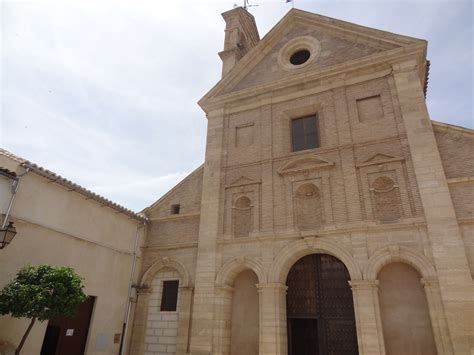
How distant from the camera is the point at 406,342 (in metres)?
9.34

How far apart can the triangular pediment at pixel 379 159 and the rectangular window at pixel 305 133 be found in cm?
202

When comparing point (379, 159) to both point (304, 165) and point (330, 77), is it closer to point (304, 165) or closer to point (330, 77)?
point (304, 165)

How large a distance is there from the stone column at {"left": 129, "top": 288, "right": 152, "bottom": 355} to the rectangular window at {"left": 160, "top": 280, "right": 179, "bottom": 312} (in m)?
0.57

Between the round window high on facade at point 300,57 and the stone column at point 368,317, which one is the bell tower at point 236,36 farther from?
the stone column at point 368,317

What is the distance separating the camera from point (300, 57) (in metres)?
14.5

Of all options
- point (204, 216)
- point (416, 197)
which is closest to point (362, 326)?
point (416, 197)

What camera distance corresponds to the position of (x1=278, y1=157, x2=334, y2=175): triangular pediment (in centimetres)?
1175

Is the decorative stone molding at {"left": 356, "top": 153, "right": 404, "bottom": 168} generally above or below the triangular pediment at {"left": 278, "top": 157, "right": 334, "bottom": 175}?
below

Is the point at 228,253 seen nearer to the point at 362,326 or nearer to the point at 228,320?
the point at 228,320

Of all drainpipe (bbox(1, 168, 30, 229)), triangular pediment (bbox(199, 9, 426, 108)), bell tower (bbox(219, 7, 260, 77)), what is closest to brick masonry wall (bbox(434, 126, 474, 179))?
triangular pediment (bbox(199, 9, 426, 108))

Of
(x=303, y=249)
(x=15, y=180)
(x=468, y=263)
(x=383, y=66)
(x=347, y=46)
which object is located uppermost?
(x=347, y=46)

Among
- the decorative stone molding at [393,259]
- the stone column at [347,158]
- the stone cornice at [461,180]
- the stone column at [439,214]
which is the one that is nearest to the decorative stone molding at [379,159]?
the stone column at [347,158]

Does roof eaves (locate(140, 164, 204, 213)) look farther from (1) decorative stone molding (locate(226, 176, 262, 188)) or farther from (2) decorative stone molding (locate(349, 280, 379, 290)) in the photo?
(2) decorative stone molding (locate(349, 280, 379, 290))

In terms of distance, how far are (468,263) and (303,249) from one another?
13.9 feet
